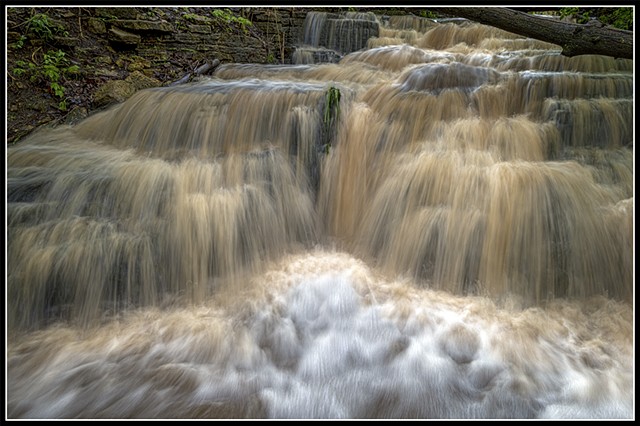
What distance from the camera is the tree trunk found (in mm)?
3453

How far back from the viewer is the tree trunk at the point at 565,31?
11.3 feet

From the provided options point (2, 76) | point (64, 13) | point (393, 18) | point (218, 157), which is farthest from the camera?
point (393, 18)

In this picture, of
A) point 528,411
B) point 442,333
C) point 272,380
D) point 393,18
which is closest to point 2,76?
point 272,380

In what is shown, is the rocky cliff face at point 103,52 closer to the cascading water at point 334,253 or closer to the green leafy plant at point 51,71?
the green leafy plant at point 51,71

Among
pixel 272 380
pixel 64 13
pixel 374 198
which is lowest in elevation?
pixel 272 380

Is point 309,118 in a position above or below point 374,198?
above

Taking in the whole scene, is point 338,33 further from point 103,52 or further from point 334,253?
point 334,253

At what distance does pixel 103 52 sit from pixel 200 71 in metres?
1.46

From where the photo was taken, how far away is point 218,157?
4.16 metres

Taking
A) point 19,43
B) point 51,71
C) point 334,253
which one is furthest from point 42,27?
point 334,253

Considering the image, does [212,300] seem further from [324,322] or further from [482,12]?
[482,12]

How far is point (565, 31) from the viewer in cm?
372

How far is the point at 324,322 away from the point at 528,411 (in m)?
1.42

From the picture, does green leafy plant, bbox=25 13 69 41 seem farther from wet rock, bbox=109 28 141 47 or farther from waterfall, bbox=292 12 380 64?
waterfall, bbox=292 12 380 64
